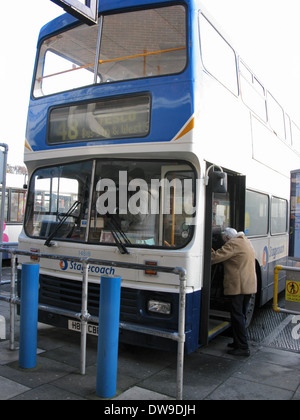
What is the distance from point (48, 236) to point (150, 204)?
5.30 ft

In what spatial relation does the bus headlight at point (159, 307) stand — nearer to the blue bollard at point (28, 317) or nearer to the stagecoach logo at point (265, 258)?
the blue bollard at point (28, 317)

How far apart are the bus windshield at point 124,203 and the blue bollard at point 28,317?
2.35 ft

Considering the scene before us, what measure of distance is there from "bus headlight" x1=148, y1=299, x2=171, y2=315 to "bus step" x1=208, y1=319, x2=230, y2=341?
864 mm

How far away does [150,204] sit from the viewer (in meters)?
4.73

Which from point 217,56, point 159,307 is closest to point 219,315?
point 159,307

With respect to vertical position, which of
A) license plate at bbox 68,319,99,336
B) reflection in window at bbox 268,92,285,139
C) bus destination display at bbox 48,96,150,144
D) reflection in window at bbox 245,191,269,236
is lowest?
license plate at bbox 68,319,99,336

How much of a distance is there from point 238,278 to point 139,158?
2.10 metres

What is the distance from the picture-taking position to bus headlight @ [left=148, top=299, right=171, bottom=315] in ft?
14.6

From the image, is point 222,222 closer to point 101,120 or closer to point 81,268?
point 81,268

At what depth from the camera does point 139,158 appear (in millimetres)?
4777

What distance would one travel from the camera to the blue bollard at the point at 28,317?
4.38 metres

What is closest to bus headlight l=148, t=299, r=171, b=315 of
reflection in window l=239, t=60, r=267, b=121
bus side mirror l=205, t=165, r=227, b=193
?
bus side mirror l=205, t=165, r=227, b=193

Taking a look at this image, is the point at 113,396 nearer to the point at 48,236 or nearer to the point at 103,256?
the point at 103,256

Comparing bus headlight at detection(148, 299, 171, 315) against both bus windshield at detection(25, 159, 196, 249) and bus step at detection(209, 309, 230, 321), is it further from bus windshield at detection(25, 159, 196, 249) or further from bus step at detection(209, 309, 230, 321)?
bus step at detection(209, 309, 230, 321)
